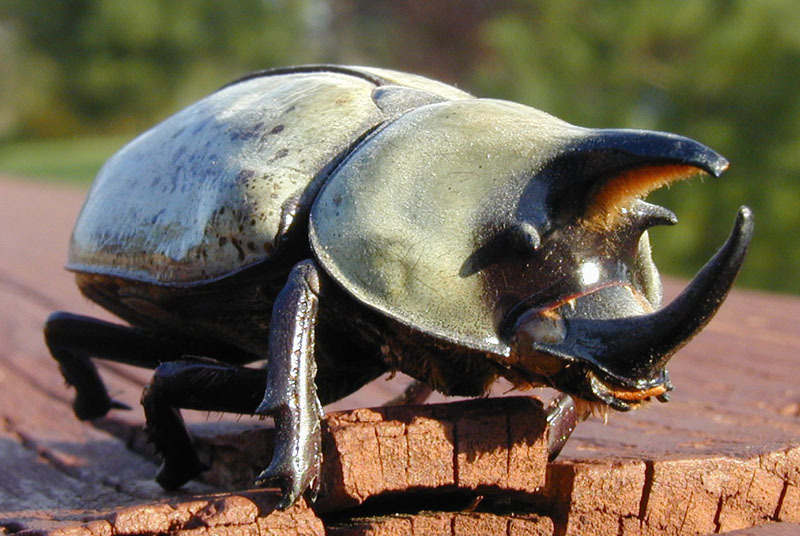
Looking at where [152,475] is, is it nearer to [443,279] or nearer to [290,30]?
[443,279]

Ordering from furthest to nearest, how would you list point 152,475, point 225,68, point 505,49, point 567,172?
point 225,68
point 505,49
point 152,475
point 567,172

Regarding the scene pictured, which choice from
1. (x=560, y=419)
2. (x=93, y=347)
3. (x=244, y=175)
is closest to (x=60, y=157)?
(x=93, y=347)

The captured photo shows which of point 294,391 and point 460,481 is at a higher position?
point 294,391

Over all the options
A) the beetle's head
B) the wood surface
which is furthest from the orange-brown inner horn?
the wood surface

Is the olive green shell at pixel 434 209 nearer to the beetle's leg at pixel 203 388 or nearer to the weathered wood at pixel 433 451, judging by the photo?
the weathered wood at pixel 433 451

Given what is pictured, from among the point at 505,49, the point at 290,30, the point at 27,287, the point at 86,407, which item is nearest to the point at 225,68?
the point at 290,30

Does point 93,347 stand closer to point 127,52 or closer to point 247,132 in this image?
point 247,132

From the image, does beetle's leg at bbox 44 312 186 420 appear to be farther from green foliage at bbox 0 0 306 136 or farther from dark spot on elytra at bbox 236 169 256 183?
green foliage at bbox 0 0 306 136
